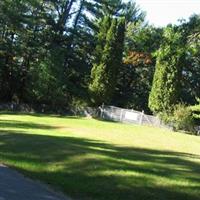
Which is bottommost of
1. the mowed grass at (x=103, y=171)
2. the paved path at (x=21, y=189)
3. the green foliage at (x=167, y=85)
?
the paved path at (x=21, y=189)

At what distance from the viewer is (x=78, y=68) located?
57000 mm

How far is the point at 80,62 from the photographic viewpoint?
188 ft

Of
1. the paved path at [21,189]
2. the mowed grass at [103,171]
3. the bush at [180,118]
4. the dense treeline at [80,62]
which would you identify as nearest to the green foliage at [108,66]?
the dense treeline at [80,62]

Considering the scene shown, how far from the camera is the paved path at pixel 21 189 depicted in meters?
10.9

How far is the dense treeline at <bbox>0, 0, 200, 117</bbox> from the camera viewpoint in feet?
163

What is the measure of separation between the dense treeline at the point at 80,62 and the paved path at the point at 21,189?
35.4 m

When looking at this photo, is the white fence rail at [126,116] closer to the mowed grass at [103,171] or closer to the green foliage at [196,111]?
the green foliage at [196,111]

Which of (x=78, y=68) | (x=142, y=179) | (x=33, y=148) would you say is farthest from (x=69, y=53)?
(x=142, y=179)

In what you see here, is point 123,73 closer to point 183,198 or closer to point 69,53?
point 69,53

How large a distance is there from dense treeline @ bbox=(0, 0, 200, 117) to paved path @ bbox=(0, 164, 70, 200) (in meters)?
35.4

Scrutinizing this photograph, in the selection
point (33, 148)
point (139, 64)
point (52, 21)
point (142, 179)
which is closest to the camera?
point (142, 179)

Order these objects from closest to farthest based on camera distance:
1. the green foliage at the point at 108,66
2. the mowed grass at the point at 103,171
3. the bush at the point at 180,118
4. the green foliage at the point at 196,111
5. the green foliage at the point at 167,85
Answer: the mowed grass at the point at 103,171 → the bush at the point at 180,118 → the green foliage at the point at 196,111 → the green foliage at the point at 167,85 → the green foliage at the point at 108,66

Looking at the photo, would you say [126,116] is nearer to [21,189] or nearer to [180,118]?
[180,118]

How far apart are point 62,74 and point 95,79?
4.75 m
